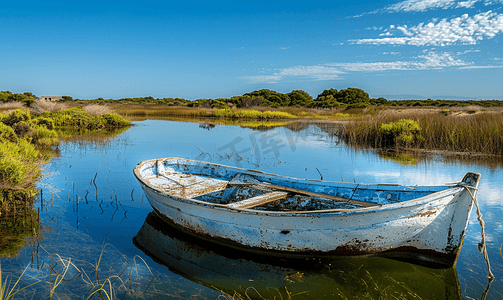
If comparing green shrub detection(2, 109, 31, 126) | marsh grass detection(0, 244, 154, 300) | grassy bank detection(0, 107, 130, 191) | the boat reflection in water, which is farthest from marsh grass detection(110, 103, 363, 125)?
marsh grass detection(0, 244, 154, 300)

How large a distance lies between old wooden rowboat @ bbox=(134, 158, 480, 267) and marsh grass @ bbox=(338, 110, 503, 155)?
10003 millimetres

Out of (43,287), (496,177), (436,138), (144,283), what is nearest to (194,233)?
(144,283)

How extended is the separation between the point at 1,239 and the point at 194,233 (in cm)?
291

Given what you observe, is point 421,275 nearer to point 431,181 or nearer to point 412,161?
point 431,181

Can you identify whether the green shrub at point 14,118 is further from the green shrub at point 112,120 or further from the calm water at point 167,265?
the green shrub at point 112,120

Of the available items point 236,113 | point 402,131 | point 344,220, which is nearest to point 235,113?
point 236,113

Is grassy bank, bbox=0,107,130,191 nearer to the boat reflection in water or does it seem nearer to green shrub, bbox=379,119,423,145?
the boat reflection in water

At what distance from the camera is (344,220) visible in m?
4.05

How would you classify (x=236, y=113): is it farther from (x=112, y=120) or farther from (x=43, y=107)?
(x=43, y=107)

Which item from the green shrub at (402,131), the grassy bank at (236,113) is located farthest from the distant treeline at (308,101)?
the green shrub at (402,131)

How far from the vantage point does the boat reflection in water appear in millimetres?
3982

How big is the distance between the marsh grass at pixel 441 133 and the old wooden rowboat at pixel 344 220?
10.0 metres

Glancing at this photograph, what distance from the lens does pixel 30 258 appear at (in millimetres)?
4480

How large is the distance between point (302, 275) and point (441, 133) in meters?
12.3
